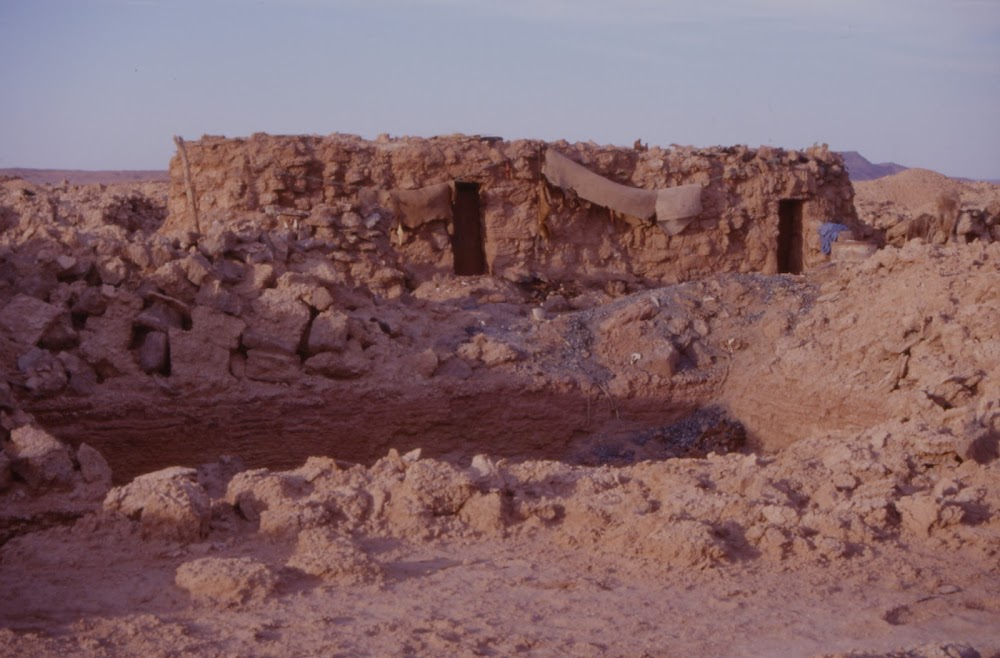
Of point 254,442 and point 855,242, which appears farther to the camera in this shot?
point 855,242

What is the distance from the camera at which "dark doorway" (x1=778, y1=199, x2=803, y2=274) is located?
45.1 ft

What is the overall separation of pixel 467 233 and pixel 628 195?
6.90 feet

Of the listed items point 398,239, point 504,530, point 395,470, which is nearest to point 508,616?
point 504,530

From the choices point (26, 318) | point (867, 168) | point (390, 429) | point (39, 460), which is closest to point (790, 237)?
point (390, 429)

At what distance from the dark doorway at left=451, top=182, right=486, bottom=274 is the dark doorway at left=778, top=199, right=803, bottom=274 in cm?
416

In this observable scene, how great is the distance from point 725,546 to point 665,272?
939cm

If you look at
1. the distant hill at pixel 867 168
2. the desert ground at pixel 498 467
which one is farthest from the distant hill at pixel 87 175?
the desert ground at pixel 498 467

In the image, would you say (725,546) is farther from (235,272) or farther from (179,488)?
(235,272)

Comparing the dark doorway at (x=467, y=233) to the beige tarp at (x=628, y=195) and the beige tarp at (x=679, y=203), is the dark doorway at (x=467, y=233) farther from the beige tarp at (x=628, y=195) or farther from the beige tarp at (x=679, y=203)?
the beige tarp at (x=679, y=203)

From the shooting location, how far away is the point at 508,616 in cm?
351

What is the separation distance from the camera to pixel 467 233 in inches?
507

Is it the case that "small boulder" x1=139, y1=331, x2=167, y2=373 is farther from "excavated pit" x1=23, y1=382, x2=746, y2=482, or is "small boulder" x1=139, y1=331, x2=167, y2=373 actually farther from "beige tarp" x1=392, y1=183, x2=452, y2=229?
"beige tarp" x1=392, y1=183, x2=452, y2=229

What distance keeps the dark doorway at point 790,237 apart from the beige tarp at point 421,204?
4744mm

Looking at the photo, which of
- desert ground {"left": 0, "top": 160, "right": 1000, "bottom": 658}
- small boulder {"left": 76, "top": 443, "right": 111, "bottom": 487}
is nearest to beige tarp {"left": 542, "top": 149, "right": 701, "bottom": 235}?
desert ground {"left": 0, "top": 160, "right": 1000, "bottom": 658}
